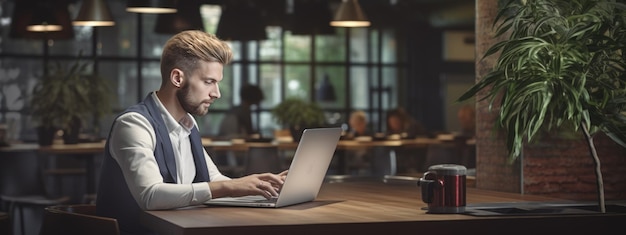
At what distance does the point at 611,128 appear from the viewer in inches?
153

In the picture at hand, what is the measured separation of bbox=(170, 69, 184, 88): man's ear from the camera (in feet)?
13.0

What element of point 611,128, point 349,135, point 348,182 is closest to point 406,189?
point 348,182

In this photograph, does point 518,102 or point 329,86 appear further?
point 329,86

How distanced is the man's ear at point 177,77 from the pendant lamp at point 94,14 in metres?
7.45

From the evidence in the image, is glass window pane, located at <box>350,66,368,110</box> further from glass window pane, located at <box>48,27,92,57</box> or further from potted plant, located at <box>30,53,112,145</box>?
potted plant, located at <box>30,53,112,145</box>

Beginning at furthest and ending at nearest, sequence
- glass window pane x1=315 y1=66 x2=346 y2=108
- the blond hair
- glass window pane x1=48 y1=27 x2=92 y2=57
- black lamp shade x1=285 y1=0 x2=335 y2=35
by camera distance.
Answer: glass window pane x1=315 y1=66 x2=346 y2=108 < glass window pane x1=48 y1=27 x2=92 y2=57 < black lamp shade x1=285 y1=0 x2=335 y2=35 < the blond hair

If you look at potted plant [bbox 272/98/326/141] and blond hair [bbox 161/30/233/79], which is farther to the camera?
potted plant [bbox 272/98/326/141]

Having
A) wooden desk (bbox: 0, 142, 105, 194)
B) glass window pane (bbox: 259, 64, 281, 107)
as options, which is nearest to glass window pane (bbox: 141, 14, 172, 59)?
glass window pane (bbox: 259, 64, 281, 107)

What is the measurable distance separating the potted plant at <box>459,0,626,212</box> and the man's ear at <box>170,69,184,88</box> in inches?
40.1

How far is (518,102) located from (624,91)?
1.36 ft

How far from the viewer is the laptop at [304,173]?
3.68m

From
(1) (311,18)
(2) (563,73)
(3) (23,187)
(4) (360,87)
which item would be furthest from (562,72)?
(4) (360,87)

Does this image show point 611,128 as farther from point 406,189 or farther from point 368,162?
point 368,162

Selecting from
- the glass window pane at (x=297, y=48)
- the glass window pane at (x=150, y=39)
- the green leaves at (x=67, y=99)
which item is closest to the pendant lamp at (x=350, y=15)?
the green leaves at (x=67, y=99)
